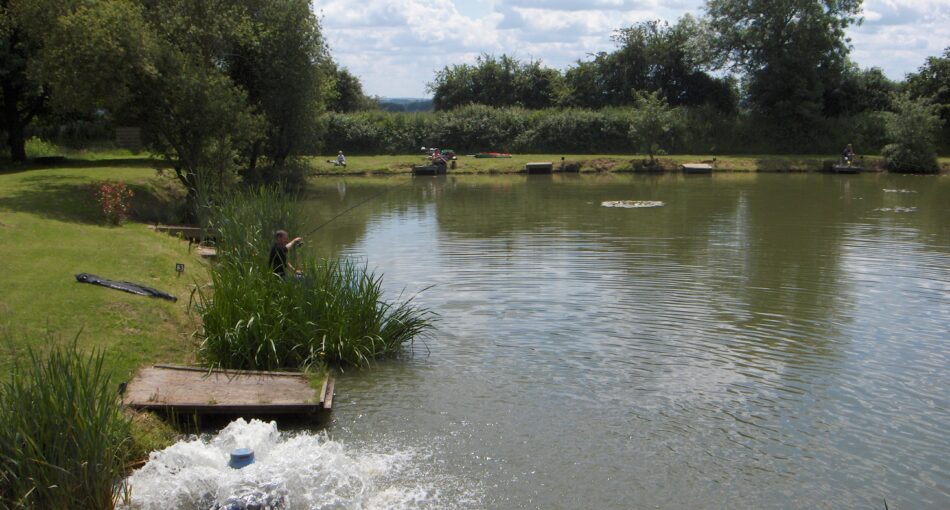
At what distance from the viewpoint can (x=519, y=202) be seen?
35.5m

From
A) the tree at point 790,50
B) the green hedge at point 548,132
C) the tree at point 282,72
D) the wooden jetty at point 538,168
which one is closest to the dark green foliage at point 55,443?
the tree at point 282,72

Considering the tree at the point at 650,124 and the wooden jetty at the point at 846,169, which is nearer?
the wooden jetty at the point at 846,169

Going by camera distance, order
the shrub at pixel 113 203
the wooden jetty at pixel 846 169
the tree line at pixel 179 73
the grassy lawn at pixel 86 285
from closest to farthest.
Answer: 1. the grassy lawn at pixel 86 285
2. the shrub at pixel 113 203
3. the tree line at pixel 179 73
4. the wooden jetty at pixel 846 169

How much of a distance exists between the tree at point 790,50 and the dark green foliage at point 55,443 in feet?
184

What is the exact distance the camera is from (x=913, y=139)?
48375 mm

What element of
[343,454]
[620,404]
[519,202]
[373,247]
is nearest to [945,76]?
[519,202]

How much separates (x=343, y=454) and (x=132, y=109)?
2036 cm

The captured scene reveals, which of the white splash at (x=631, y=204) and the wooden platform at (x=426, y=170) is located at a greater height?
the wooden platform at (x=426, y=170)

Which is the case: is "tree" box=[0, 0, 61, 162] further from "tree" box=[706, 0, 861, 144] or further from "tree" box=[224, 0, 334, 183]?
"tree" box=[706, 0, 861, 144]

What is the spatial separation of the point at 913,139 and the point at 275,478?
48.9 m

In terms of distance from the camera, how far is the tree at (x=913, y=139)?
48312 millimetres

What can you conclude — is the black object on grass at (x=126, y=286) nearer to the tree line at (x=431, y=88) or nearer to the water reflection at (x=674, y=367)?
the water reflection at (x=674, y=367)

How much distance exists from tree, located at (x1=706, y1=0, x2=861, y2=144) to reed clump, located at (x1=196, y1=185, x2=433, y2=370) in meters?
50.3

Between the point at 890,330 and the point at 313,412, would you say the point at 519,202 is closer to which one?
the point at 890,330
